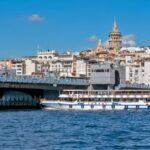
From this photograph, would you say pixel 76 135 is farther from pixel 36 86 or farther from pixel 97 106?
pixel 36 86

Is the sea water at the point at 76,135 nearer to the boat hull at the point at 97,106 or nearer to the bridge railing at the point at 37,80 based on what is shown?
the boat hull at the point at 97,106

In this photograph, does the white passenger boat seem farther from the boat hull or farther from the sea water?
the sea water

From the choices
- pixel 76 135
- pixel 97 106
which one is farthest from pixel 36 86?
pixel 76 135

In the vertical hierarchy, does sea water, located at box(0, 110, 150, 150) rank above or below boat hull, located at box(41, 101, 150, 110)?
below

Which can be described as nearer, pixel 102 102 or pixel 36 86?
pixel 102 102

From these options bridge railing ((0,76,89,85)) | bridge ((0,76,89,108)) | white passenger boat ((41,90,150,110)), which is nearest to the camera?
white passenger boat ((41,90,150,110))

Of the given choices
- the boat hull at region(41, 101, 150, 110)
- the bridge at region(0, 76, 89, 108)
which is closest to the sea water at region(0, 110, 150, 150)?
the boat hull at region(41, 101, 150, 110)

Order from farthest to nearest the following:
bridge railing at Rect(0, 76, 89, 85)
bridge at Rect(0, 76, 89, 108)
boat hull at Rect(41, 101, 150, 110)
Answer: bridge at Rect(0, 76, 89, 108) → bridge railing at Rect(0, 76, 89, 85) → boat hull at Rect(41, 101, 150, 110)

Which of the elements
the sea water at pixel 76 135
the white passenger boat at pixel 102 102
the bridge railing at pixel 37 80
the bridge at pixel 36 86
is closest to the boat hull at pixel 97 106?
the white passenger boat at pixel 102 102

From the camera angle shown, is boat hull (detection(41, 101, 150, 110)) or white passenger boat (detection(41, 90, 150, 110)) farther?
white passenger boat (detection(41, 90, 150, 110))

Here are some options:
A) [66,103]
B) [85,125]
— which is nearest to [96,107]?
[66,103]

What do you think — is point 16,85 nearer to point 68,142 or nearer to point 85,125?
point 85,125

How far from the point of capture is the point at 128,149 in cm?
4850

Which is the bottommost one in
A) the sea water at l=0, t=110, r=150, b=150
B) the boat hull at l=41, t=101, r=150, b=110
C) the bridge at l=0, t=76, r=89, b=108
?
the sea water at l=0, t=110, r=150, b=150
